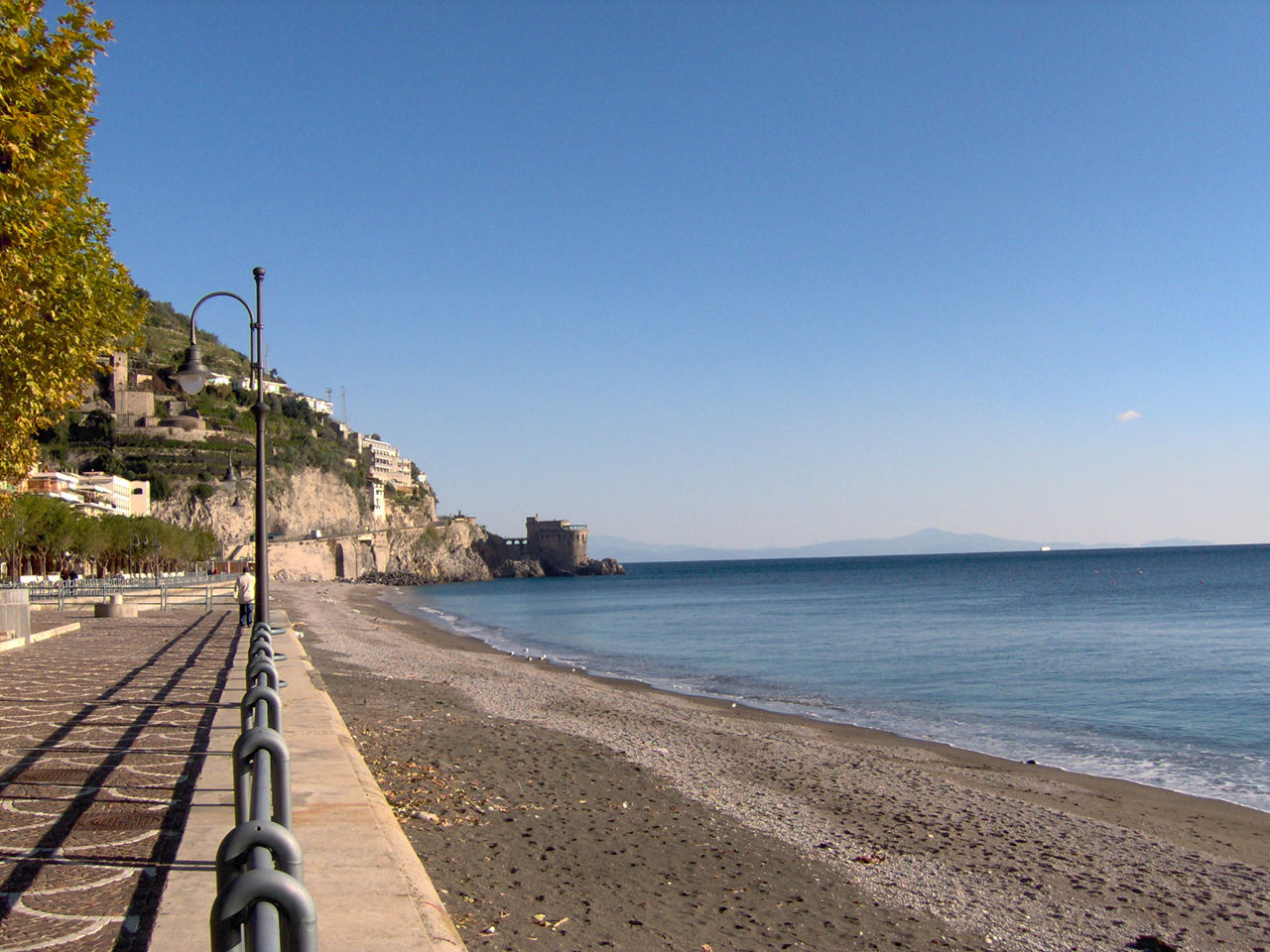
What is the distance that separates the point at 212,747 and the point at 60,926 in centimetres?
342

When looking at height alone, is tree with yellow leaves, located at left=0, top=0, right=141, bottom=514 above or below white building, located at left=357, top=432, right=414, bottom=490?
below

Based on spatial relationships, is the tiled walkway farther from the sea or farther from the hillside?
the hillside

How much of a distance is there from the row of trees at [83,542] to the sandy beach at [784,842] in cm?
3658

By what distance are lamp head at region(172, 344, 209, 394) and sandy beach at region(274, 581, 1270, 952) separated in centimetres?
509

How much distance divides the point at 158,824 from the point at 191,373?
25.9 ft

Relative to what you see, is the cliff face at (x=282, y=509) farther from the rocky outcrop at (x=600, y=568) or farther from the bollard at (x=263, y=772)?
the bollard at (x=263, y=772)

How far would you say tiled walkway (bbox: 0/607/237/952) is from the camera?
175 inches

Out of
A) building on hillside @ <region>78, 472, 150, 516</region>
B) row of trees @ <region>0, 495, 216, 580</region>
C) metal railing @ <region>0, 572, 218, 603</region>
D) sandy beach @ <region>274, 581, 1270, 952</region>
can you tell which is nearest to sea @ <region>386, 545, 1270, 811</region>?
sandy beach @ <region>274, 581, 1270, 952</region>

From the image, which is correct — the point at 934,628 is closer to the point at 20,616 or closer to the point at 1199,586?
the point at 20,616

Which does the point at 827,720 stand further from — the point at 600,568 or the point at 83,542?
the point at 600,568

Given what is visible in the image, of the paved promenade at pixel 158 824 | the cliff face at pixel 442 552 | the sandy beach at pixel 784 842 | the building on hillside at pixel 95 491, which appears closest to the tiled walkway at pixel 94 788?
the paved promenade at pixel 158 824

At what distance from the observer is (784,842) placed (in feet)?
29.7

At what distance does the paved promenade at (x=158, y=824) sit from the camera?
418cm

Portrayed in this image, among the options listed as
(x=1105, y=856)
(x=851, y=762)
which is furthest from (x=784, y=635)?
(x=1105, y=856)
